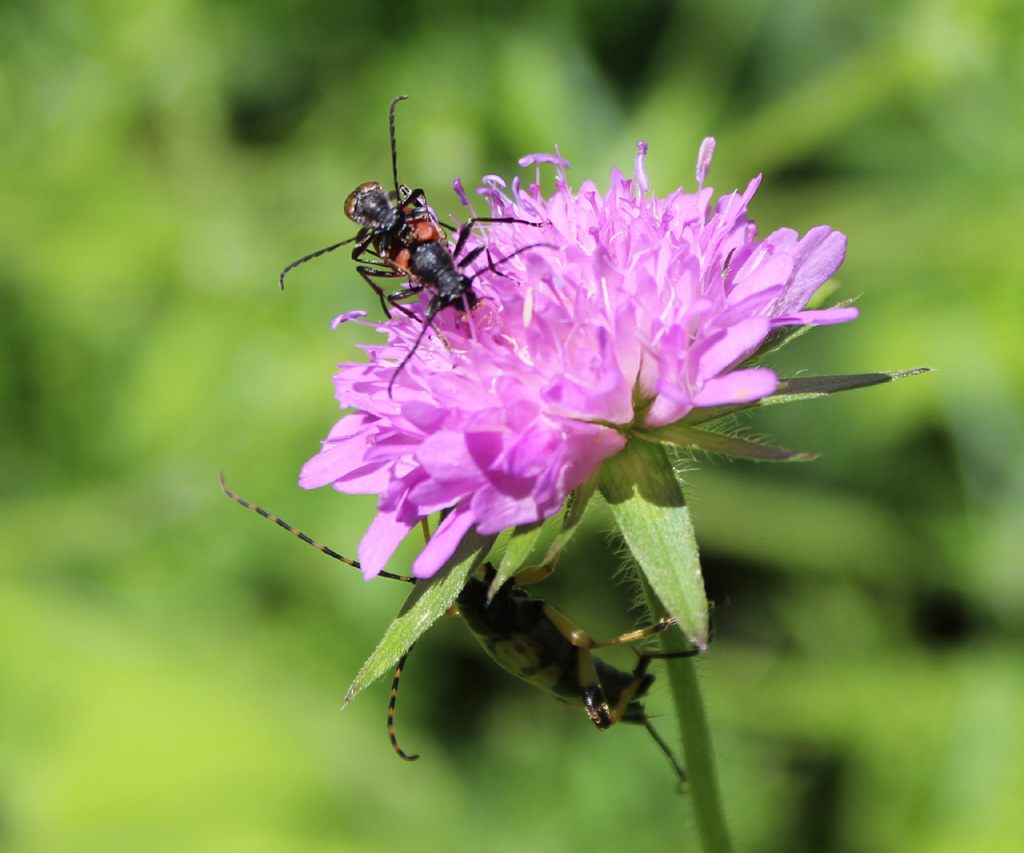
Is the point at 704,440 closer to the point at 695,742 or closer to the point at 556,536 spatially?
the point at 556,536

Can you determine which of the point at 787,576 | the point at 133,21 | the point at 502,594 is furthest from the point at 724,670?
the point at 133,21

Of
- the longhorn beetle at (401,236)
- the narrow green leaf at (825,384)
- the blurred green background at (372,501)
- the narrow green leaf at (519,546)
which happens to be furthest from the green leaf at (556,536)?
the blurred green background at (372,501)

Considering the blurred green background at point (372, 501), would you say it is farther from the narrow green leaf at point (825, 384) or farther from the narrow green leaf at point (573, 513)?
the narrow green leaf at point (825, 384)

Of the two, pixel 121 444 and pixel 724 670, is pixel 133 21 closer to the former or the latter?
pixel 121 444

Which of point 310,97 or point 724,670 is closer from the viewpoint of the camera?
point 724,670

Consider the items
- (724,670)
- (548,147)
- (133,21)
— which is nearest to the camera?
(724,670)
